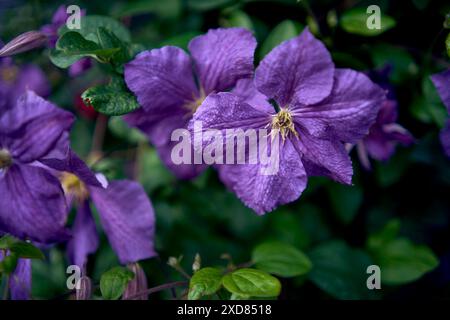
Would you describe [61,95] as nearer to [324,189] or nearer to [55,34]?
[55,34]

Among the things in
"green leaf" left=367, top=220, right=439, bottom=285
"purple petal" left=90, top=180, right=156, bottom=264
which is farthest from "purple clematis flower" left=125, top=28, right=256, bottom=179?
"green leaf" left=367, top=220, right=439, bottom=285

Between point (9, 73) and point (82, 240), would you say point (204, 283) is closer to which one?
point (82, 240)

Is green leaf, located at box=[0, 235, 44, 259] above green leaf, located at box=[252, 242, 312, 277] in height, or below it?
above

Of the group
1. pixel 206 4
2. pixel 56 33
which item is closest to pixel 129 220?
pixel 56 33

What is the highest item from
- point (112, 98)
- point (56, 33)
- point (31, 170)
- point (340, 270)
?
point (56, 33)

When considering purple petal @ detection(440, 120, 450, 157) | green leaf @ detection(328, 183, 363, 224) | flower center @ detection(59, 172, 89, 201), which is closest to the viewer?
purple petal @ detection(440, 120, 450, 157)

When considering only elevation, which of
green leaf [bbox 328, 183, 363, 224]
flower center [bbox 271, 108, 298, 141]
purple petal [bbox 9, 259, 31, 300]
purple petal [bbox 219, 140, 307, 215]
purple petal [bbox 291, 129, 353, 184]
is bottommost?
purple petal [bbox 9, 259, 31, 300]

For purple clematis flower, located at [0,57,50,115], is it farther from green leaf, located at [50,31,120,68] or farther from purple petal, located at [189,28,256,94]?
purple petal, located at [189,28,256,94]

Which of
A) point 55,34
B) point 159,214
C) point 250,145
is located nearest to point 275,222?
point 159,214
